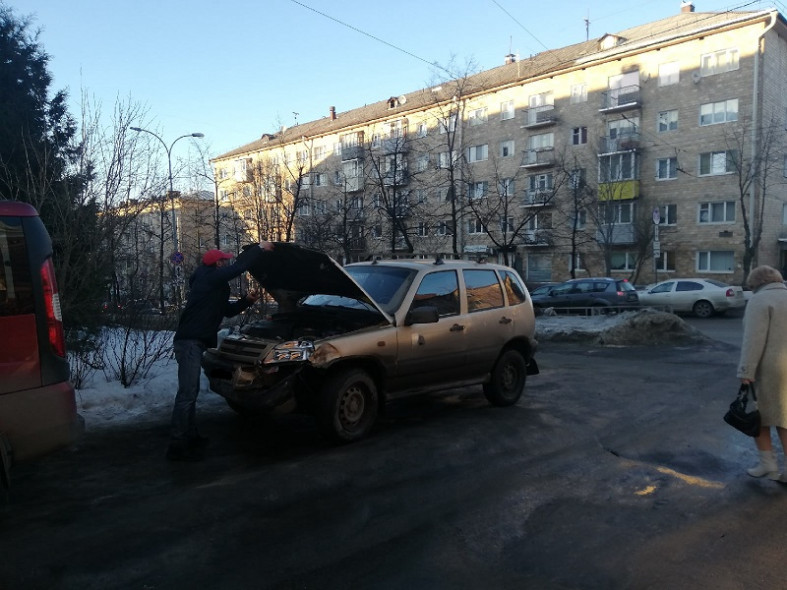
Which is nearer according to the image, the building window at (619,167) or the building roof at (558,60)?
the building roof at (558,60)

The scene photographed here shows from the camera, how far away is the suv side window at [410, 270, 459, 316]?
657 cm

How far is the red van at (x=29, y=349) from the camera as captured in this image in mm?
3729

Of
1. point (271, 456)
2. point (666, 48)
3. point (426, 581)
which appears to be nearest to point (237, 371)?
point (271, 456)

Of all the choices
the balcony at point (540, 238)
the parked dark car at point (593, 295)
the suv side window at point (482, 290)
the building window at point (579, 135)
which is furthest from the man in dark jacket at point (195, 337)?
the building window at point (579, 135)

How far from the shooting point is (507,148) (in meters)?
45.4

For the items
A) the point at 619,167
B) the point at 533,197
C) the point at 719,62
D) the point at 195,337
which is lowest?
the point at 195,337

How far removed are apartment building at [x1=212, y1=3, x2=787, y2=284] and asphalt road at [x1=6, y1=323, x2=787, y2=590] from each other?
2321 centimetres

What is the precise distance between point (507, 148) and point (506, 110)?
295cm

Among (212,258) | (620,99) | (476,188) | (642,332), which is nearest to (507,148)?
(476,188)

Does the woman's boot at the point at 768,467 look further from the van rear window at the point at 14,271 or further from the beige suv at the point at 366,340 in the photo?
the van rear window at the point at 14,271

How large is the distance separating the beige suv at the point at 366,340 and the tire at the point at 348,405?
0.01 m

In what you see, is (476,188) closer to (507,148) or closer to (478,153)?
(507,148)

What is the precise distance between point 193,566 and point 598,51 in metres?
45.9

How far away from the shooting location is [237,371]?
5734mm
